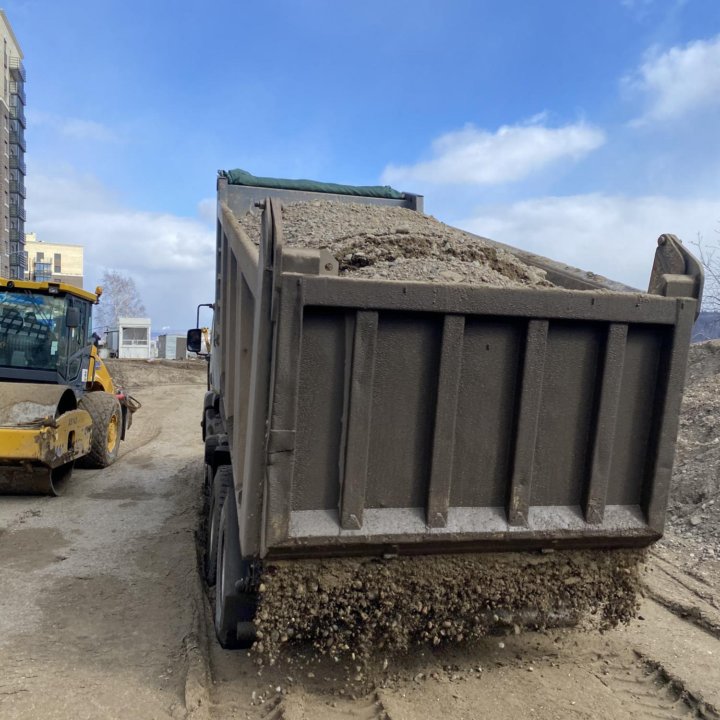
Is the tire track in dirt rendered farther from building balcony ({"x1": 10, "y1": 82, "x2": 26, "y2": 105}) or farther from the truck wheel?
building balcony ({"x1": 10, "y1": 82, "x2": 26, "y2": 105})

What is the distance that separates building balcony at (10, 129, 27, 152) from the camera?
51562 millimetres

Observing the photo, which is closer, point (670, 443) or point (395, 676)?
point (670, 443)

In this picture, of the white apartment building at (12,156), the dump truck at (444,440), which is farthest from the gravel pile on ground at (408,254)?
the white apartment building at (12,156)

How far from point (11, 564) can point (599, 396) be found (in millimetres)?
4503

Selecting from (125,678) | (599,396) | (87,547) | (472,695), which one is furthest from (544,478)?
(87,547)

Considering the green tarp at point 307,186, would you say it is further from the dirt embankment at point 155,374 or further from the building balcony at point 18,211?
the building balcony at point 18,211

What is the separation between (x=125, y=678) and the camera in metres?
3.16

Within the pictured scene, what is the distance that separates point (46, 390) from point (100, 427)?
5.64 feet

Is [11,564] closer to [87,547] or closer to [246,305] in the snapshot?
[87,547]

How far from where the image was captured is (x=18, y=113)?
2063 inches

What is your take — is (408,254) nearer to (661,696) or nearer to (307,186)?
(661,696)

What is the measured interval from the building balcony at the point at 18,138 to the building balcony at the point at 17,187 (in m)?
3.14

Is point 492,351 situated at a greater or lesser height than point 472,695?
greater

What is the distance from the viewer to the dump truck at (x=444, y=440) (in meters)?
2.47
